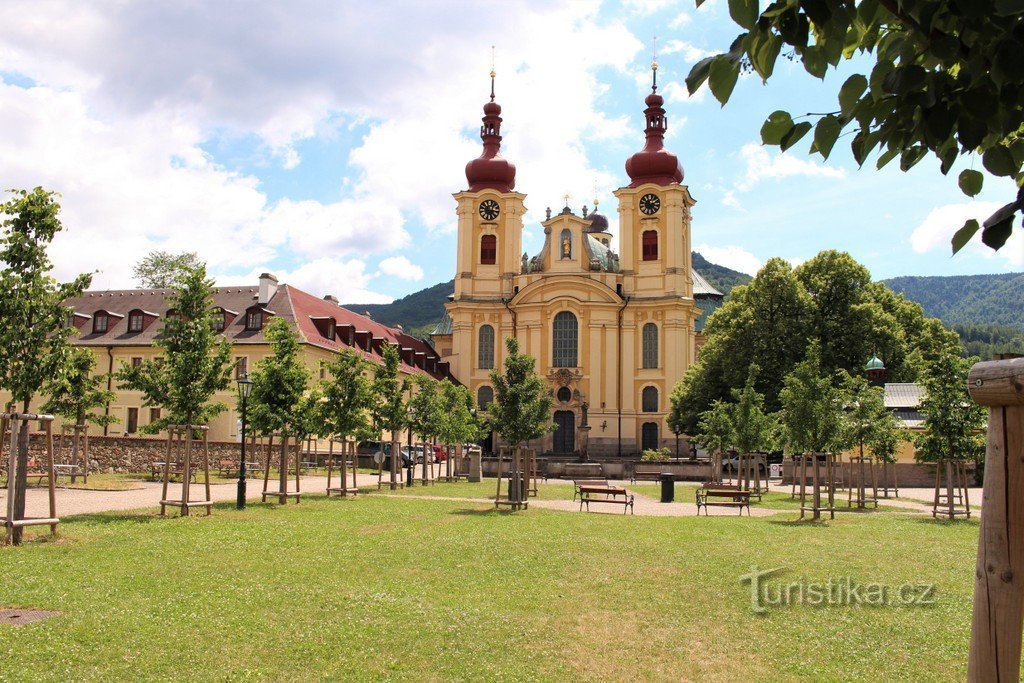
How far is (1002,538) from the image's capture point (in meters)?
3.46

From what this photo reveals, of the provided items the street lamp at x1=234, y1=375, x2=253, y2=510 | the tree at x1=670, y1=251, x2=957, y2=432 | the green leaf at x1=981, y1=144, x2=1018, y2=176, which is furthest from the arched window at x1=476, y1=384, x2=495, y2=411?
the green leaf at x1=981, y1=144, x2=1018, y2=176

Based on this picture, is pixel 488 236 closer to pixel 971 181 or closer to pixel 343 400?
pixel 343 400

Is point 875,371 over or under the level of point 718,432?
over

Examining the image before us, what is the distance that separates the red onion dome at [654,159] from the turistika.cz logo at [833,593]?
191 ft

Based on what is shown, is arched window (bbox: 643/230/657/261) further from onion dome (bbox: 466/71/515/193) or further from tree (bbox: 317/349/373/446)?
tree (bbox: 317/349/373/446)

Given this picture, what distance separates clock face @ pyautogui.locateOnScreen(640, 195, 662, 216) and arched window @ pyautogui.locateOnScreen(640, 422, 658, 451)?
1635cm

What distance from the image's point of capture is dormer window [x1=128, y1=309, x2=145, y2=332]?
5638cm

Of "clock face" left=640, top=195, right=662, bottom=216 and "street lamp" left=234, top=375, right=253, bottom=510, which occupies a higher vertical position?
"clock face" left=640, top=195, right=662, bottom=216

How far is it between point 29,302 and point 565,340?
53756mm

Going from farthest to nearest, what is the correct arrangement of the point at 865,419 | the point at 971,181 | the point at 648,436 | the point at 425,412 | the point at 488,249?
the point at 488,249, the point at 648,436, the point at 425,412, the point at 865,419, the point at 971,181

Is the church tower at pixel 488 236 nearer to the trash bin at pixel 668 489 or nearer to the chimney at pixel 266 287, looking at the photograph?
the chimney at pixel 266 287

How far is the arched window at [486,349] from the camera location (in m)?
69.1

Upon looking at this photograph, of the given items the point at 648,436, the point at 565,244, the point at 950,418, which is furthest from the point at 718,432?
the point at 565,244

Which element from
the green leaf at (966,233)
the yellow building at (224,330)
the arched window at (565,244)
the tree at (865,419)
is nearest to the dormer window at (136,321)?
the yellow building at (224,330)
